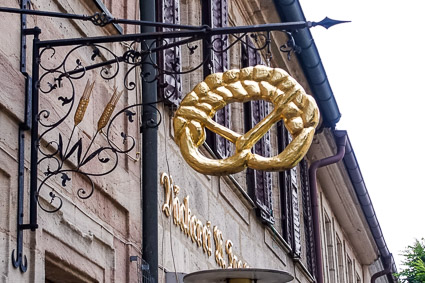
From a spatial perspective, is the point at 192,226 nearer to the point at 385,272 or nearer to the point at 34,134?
the point at 34,134

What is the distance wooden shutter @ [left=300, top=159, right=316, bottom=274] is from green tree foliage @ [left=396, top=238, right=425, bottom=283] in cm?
591

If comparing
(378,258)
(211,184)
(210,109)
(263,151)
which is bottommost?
(210,109)

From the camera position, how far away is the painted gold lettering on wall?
10382 millimetres

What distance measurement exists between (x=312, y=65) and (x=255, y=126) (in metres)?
9.66

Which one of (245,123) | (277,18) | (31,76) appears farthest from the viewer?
(277,18)

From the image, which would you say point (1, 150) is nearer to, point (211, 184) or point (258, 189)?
point (211, 184)

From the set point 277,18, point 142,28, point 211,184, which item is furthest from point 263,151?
point 142,28

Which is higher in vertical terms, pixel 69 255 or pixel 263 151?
pixel 263 151

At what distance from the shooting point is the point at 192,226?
36.2 ft

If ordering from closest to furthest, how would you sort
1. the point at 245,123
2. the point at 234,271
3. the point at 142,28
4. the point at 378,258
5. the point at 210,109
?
the point at 210,109 → the point at 234,271 → the point at 142,28 → the point at 245,123 → the point at 378,258

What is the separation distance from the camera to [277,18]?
1583 centimetres

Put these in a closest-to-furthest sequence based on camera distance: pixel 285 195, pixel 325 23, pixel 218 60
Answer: pixel 325 23 → pixel 218 60 → pixel 285 195

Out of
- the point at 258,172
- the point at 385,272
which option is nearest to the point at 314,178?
the point at 258,172

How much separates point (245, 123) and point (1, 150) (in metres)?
7.39
